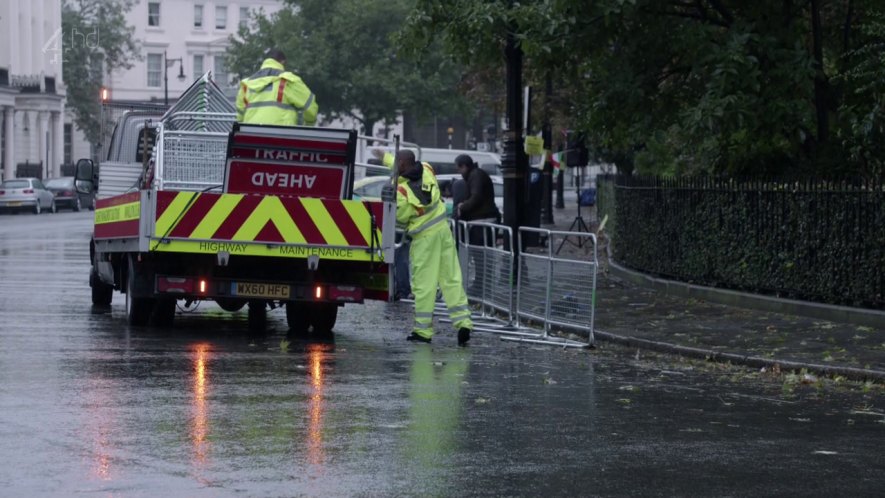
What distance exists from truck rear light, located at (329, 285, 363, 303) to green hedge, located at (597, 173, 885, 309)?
5.43 m

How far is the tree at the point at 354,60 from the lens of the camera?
77.0 metres

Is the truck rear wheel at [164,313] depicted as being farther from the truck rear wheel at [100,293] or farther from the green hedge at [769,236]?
the green hedge at [769,236]

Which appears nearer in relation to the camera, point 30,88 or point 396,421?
point 396,421

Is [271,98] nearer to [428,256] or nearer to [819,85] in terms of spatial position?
[428,256]

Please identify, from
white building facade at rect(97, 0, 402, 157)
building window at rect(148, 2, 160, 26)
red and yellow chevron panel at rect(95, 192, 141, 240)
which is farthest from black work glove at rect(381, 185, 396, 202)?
building window at rect(148, 2, 160, 26)

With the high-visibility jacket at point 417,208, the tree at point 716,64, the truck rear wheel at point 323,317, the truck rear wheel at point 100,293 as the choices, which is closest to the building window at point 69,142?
the tree at point 716,64

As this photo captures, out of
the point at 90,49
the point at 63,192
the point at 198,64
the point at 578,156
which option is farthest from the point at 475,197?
the point at 198,64

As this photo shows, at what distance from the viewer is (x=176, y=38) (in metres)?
107

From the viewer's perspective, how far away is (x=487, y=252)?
1841cm

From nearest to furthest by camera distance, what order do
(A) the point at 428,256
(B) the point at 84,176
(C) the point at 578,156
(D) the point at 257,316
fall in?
(A) the point at 428,256
(D) the point at 257,316
(B) the point at 84,176
(C) the point at 578,156

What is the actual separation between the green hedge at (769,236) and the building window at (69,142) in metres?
82.3

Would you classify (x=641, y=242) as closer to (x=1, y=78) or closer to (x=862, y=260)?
(x=862, y=260)

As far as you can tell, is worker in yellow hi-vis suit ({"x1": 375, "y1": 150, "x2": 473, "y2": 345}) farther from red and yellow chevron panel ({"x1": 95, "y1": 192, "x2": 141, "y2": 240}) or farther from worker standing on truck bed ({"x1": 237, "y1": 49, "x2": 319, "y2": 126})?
red and yellow chevron panel ({"x1": 95, "y1": 192, "x2": 141, "y2": 240})

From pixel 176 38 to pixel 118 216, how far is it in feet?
308
